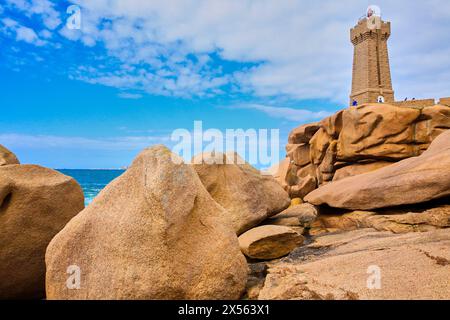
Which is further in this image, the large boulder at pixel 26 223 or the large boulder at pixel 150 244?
the large boulder at pixel 26 223

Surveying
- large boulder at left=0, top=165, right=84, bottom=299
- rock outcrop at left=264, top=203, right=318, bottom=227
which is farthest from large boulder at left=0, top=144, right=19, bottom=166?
rock outcrop at left=264, top=203, right=318, bottom=227

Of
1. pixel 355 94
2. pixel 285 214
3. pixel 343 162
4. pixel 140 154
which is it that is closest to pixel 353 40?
pixel 355 94

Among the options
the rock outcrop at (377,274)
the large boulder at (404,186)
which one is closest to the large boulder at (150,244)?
the rock outcrop at (377,274)

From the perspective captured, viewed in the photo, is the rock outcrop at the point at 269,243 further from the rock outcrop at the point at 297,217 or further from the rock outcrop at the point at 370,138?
the rock outcrop at the point at 370,138

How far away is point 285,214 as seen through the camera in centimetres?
1104

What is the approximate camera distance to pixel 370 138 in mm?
18031

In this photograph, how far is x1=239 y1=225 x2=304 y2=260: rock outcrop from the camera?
7.26 meters

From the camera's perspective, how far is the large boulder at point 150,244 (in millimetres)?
3906

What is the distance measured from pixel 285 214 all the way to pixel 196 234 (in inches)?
281

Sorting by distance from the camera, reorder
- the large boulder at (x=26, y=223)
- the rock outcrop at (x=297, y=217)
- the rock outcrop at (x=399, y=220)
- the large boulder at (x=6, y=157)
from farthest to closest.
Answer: the rock outcrop at (x=297, y=217) < the rock outcrop at (x=399, y=220) < the large boulder at (x=6, y=157) < the large boulder at (x=26, y=223)

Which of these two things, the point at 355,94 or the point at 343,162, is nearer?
the point at 343,162

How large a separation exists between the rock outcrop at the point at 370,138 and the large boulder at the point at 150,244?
16058mm

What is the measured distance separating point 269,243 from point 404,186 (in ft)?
12.4

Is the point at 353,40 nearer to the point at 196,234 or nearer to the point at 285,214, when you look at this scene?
the point at 285,214
